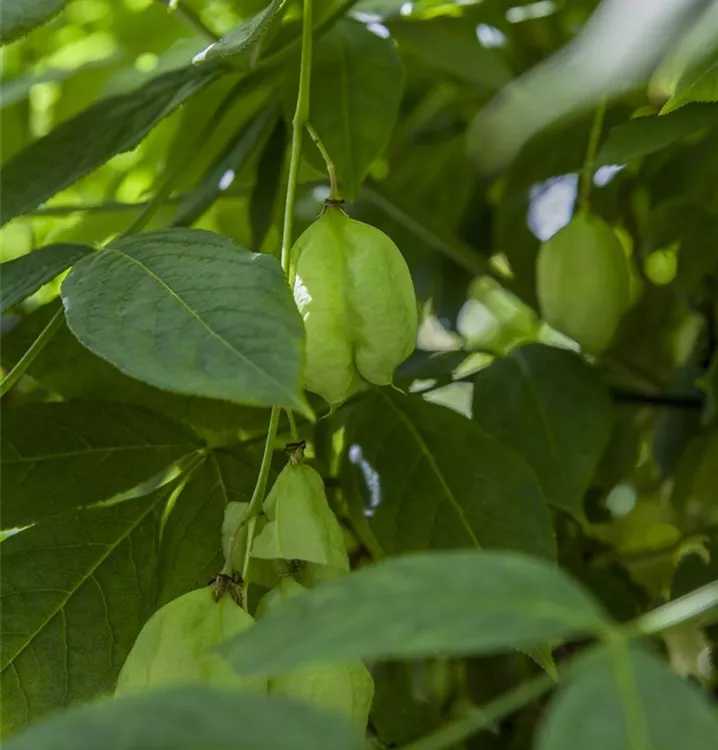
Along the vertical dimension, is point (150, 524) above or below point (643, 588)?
above

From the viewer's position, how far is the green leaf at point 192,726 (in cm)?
15

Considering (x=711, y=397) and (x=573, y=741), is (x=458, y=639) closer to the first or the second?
(x=573, y=741)

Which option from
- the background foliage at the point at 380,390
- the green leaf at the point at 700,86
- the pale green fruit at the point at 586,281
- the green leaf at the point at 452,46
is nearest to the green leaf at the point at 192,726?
the background foliage at the point at 380,390

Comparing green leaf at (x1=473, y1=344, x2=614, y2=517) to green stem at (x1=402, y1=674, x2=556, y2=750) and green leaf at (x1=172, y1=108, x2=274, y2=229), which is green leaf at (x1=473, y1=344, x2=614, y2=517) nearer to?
green leaf at (x1=172, y1=108, x2=274, y2=229)

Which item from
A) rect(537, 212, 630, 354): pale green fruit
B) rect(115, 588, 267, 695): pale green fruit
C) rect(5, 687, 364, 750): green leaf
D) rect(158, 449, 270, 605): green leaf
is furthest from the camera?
rect(537, 212, 630, 354): pale green fruit

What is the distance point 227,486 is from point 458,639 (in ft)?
0.79

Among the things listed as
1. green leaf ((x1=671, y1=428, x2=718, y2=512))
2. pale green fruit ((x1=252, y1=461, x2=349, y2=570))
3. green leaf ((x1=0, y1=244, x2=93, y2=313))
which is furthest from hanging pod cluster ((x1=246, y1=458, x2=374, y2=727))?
green leaf ((x1=671, y1=428, x2=718, y2=512))

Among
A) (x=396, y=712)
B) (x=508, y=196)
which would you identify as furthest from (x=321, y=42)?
(x=396, y=712)

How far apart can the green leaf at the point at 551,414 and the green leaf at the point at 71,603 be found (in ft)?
0.55

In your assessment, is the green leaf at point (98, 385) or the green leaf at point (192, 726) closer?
the green leaf at point (192, 726)

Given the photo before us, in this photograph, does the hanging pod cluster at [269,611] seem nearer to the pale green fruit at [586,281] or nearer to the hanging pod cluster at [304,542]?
the hanging pod cluster at [304,542]

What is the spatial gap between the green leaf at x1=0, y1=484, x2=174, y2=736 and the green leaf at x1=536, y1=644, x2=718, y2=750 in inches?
8.5

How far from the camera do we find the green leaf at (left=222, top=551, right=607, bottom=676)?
6.6 inches

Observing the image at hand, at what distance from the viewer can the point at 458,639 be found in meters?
0.16
